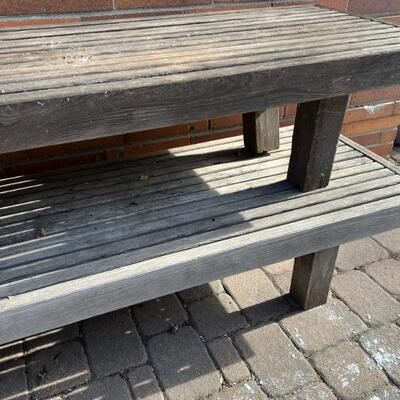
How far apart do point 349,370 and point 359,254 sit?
73 cm

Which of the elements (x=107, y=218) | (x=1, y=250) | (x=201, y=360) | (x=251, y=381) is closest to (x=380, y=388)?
(x=251, y=381)

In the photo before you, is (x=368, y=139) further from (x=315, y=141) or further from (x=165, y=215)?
(x=165, y=215)

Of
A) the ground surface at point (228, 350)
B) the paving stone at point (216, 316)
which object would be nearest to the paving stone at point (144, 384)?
the ground surface at point (228, 350)

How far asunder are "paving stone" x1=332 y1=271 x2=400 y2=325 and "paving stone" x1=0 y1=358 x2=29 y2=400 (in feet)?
4.35

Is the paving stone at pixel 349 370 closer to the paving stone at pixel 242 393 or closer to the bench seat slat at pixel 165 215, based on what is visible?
the paving stone at pixel 242 393

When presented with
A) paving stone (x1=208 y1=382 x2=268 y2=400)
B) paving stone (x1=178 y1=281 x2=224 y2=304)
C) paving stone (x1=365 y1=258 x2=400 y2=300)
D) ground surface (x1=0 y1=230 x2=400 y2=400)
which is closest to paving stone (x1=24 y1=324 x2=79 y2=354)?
ground surface (x1=0 y1=230 x2=400 y2=400)

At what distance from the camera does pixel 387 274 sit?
6.95 ft

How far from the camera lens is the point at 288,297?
1.98 metres

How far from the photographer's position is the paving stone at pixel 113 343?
5.60ft

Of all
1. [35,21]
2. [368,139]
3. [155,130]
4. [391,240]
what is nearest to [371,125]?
[368,139]

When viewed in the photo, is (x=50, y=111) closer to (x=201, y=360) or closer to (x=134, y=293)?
(x=134, y=293)

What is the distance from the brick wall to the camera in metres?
1.86

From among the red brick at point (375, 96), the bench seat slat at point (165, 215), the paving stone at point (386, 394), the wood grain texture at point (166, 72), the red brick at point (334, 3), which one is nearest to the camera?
the wood grain texture at point (166, 72)

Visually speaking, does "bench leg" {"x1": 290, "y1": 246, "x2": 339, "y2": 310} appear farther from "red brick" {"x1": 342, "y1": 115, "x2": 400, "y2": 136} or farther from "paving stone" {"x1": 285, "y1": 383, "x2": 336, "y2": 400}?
"red brick" {"x1": 342, "y1": 115, "x2": 400, "y2": 136}
